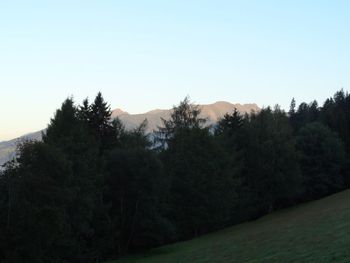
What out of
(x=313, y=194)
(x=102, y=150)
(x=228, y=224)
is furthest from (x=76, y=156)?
(x=313, y=194)

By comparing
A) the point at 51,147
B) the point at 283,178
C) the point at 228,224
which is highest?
the point at 51,147

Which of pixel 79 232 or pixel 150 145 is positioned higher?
pixel 150 145

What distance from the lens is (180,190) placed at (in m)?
67.8

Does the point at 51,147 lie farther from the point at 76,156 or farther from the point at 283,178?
the point at 283,178

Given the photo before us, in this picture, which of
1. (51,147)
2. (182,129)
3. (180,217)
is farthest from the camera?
(182,129)

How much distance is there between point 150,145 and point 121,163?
21570mm

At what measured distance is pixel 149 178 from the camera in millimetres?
54750

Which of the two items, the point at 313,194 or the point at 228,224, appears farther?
the point at 313,194

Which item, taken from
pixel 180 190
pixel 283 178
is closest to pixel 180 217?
pixel 180 190

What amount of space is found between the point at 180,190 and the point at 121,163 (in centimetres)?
1451

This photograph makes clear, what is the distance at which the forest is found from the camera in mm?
37188

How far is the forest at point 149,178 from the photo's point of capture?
37188 mm

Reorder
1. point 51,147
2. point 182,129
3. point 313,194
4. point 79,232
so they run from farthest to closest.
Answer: point 313,194 → point 182,129 → point 79,232 → point 51,147

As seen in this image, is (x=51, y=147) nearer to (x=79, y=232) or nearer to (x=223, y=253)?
(x=79, y=232)
